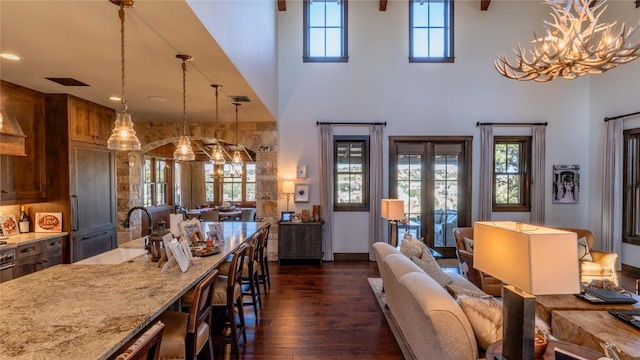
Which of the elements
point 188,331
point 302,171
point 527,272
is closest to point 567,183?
point 302,171

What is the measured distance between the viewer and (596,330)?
2365mm

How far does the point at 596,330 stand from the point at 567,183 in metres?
4.90

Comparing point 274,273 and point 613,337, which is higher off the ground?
point 613,337

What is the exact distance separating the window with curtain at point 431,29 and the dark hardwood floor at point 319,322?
179 inches

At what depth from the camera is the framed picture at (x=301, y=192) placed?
241 inches

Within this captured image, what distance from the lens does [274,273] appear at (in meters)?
5.25

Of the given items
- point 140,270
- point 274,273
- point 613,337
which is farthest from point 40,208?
point 613,337

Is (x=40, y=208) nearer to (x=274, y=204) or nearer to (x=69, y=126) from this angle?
(x=69, y=126)

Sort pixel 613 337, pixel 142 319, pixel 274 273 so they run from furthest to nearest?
pixel 274 273, pixel 613 337, pixel 142 319

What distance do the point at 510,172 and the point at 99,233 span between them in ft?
24.3

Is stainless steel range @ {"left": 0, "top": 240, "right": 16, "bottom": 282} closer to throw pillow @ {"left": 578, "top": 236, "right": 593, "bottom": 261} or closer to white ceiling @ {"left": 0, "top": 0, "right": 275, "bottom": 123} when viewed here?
white ceiling @ {"left": 0, "top": 0, "right": 275, "bottom": 123}

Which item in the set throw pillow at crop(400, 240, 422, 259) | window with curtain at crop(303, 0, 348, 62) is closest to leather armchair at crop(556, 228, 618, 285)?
throw pillow at crop(400, 240, 422, 259)

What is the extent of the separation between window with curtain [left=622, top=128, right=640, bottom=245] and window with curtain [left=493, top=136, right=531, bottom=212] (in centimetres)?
144

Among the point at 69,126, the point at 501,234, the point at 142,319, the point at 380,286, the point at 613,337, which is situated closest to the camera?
the point at 142,319
